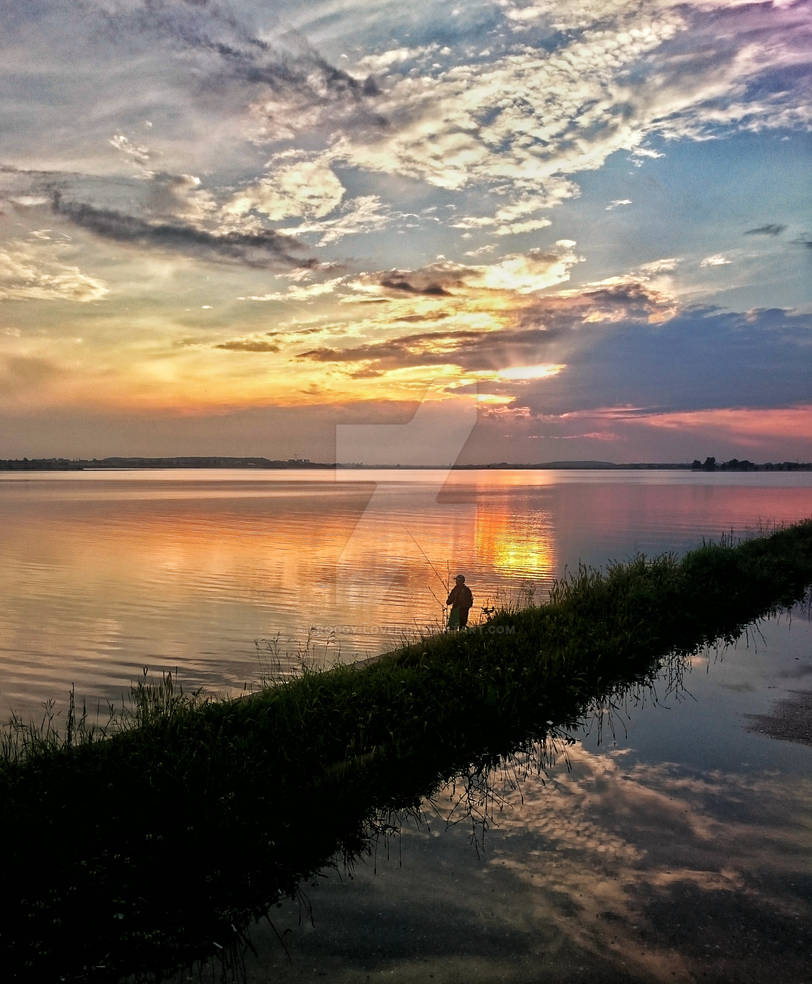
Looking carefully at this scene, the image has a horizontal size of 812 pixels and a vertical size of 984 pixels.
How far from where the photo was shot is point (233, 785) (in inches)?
336

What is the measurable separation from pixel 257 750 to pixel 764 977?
6.10m

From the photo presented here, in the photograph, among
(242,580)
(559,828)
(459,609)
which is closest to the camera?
(559,828)

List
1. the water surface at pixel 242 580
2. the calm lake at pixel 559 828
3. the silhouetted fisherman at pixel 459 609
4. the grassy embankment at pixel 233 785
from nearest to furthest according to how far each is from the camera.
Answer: the calm lake at pixel 559 828 → the grassy embankment at pixel 233 785 → the silhouetted fisherman at pixel 459 609 → the water surface at pixel 242 580

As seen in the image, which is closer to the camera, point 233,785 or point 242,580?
point 233,785

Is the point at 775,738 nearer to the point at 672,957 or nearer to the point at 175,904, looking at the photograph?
the point at 672,957

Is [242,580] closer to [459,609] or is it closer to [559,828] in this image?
[459,609]

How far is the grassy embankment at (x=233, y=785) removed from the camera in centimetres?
640

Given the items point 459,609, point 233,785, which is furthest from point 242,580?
point 233,785

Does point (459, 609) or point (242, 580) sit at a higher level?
point (459, 609)

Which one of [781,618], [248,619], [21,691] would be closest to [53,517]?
[248,619]

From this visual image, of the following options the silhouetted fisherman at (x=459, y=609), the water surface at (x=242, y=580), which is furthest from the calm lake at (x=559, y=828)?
the silhouetted fisherman at (x=459, y=609)

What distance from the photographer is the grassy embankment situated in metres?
6.40

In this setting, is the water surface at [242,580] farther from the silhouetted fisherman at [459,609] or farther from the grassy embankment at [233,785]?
the grassy embankment at [233,785]

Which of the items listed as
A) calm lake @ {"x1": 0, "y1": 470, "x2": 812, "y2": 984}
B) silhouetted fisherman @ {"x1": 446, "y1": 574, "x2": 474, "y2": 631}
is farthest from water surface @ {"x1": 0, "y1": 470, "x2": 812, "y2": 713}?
silhouetted fisherman @ {"x1": 446, "y1": 574, "x2": 474, "y2": 631}
